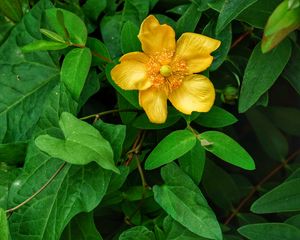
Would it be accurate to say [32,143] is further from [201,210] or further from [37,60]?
[201,210]

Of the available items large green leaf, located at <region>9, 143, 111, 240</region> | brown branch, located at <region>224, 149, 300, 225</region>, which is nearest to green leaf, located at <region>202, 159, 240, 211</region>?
brown branch, located at <region>224, 149, 300, 225</region>

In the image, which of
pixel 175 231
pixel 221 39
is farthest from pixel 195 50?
pixel 175 231

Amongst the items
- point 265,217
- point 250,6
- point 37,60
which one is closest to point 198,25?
point 250,6

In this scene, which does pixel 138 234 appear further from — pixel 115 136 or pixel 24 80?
pixel 24 80

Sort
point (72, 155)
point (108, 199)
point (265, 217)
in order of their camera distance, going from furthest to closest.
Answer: point (265, 217), point (108, 199), point (72, 155)

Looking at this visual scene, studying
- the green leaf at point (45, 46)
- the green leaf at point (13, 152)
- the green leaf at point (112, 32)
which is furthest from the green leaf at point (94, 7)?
the green leaf at point (13, 152)
